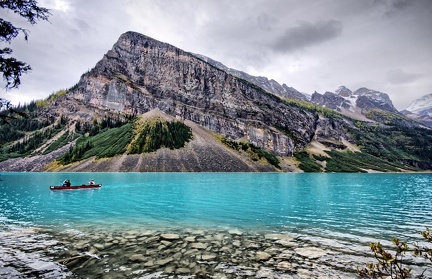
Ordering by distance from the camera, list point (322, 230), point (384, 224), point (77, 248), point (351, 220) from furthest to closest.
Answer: point (351, 220) → point (384, 224) → point (322, 230) → point (77, 248)

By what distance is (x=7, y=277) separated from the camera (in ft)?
41.7

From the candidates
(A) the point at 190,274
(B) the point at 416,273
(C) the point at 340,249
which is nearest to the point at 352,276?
(B) the point at 416,273

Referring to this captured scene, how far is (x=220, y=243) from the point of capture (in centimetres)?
1941

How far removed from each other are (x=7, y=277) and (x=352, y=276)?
1754cm

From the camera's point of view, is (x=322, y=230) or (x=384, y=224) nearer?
(x=322, y=230)

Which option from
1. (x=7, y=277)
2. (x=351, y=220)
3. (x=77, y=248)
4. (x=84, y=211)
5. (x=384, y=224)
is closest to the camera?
(x=7, y=277)

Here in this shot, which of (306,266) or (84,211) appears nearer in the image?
(306,266)

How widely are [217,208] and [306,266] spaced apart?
2417 cm

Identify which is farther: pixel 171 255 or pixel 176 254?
pixel 176 254

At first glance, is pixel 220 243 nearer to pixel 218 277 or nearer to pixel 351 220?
pixel 218 277

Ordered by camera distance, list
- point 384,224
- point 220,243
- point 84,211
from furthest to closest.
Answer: point 84,211, point 384,224, point 220,243

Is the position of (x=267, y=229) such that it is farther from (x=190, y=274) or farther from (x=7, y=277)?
(x=7, y=277)

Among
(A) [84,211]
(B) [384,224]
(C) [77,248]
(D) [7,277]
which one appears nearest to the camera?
(D) [7,277]

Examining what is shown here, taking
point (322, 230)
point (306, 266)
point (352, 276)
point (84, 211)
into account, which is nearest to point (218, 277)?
point (306, 266)
